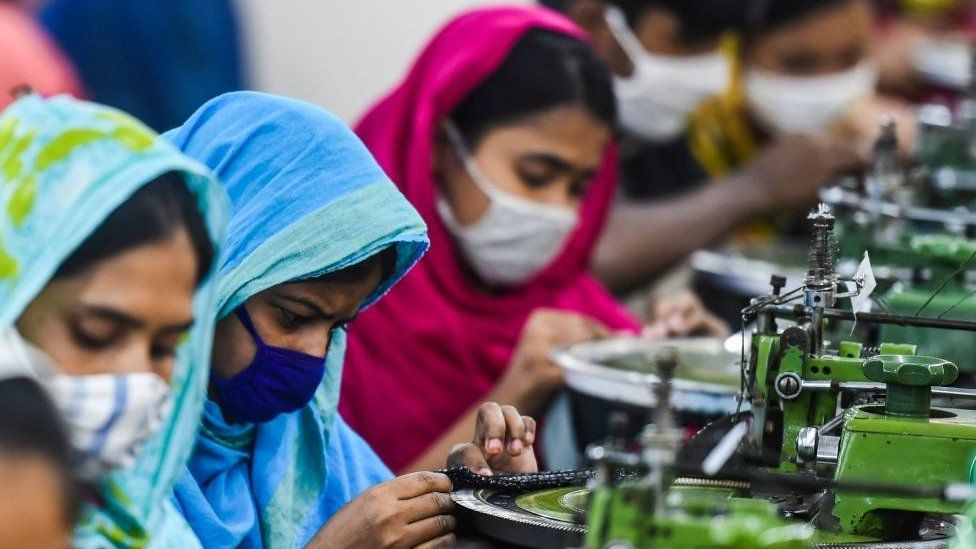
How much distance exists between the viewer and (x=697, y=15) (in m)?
7.15

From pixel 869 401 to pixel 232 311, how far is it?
108cm

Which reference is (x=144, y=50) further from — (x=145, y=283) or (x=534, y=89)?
(x=145, y=283)

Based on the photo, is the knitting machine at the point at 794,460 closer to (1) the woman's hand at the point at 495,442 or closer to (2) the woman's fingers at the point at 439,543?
(2) the woman's fingers at the point at 439,543

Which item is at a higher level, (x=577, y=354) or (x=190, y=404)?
(x=190, y=404)

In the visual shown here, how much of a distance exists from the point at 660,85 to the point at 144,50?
107 inches

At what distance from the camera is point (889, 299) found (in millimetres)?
4016

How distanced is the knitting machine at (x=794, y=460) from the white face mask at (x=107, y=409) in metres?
0.56

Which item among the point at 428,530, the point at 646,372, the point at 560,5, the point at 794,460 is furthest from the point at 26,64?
the point at 794,460

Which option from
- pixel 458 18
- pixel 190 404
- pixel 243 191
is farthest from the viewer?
pixel 458 18

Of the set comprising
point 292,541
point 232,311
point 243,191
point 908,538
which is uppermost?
point 243,191

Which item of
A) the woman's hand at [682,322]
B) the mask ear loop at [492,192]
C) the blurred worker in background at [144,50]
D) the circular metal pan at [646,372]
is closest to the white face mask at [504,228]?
the mask ear loop at [492,192]

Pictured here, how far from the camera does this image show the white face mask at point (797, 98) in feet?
25.2

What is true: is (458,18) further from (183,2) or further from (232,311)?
(183,2)

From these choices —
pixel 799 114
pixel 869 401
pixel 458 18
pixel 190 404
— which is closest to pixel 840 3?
pixel 799 114
